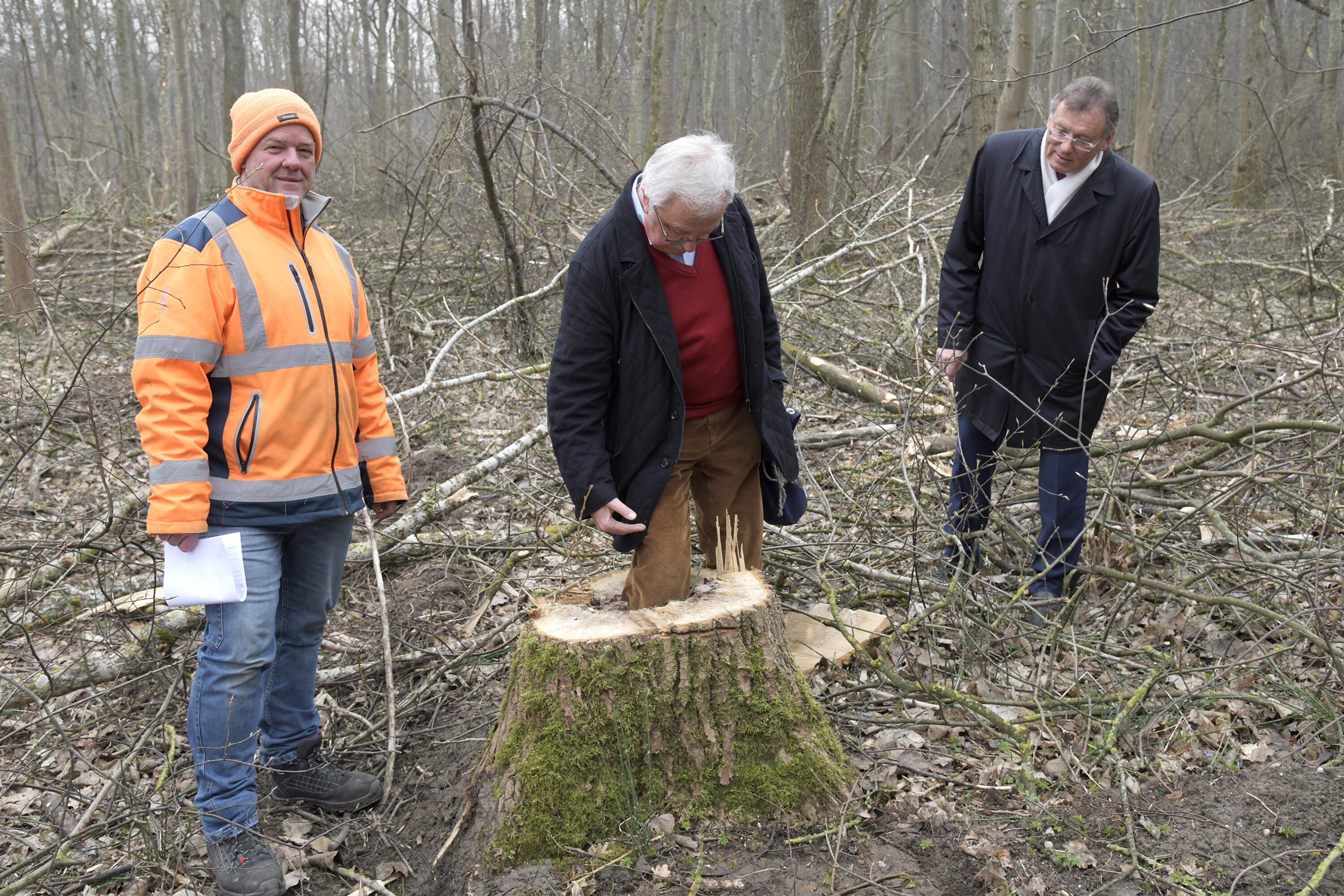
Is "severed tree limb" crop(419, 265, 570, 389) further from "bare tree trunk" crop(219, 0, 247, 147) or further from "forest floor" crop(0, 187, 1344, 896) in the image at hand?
"bare tree trunk" crop(219, 0, 247, 147)

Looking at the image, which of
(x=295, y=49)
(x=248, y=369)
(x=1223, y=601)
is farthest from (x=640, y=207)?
(x=295, y=49)

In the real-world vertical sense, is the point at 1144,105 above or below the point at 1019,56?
above

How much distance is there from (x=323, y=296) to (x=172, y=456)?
628 millimetres

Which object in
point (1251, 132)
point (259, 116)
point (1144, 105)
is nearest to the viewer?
point (259, 116)

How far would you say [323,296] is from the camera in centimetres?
268

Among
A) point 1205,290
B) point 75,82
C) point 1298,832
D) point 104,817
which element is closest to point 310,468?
point 104,817

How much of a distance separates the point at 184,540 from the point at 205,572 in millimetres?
97

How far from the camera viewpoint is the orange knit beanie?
99.4 inches

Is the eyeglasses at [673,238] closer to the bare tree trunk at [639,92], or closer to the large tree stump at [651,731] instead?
the large tree stump at [651,731]

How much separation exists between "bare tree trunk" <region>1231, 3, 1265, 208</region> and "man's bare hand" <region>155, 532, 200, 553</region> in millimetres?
14286

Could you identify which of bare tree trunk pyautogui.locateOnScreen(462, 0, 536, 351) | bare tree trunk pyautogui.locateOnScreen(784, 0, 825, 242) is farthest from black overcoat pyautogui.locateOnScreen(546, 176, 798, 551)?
bare tree trunk pyautogui.locateOnScreen(784, 0, 825, 242)

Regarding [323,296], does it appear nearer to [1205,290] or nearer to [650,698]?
[650,698]

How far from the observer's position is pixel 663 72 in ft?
31.1

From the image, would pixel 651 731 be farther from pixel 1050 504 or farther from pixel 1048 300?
pixel 1048 300
